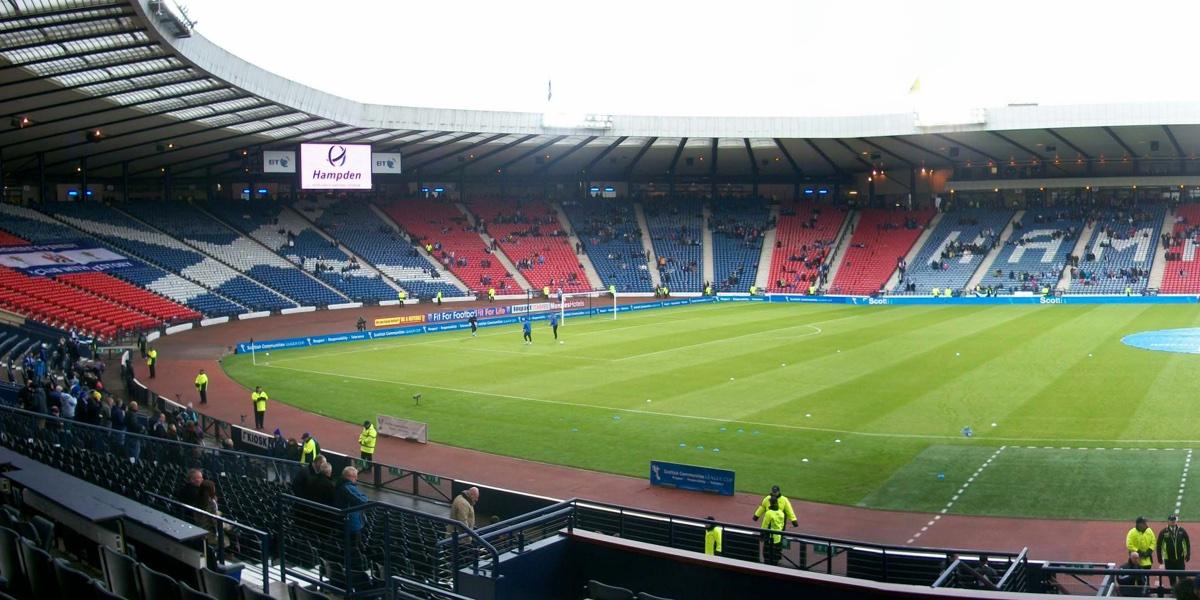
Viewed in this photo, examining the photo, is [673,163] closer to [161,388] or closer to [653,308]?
[653,308]

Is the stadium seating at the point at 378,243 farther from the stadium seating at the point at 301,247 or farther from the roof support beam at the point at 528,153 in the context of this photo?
the roof support beam at the point at 528,153

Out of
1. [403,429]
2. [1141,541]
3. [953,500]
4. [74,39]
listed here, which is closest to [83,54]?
[74,39]

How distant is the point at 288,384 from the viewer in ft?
129

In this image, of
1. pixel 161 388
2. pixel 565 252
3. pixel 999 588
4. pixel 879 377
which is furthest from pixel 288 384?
pixel 565 252

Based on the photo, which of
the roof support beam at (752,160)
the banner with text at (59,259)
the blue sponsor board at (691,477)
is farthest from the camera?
the roof support beam at (752,160)

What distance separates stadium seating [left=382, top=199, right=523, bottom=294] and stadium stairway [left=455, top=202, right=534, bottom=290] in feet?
1.14

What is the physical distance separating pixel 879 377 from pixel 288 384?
2272 cm

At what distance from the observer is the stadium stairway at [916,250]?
7975 centimetres

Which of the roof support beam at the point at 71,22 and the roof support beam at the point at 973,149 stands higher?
the roof support beam at the point at 71,22

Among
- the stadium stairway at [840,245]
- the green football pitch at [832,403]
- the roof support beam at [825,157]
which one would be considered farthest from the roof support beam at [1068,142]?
the stadium stairway at [840,245]

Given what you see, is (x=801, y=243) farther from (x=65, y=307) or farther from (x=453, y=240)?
(x=65, y=307)

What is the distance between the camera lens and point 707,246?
Answer: 8981cm

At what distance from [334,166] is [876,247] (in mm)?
46103

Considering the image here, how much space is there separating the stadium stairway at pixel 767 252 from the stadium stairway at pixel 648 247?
27.8 feet
